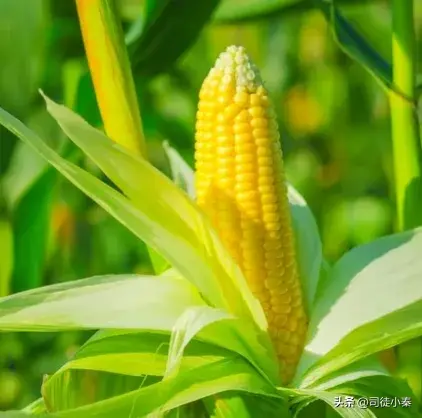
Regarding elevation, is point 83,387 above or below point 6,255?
below

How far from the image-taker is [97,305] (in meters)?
0.68

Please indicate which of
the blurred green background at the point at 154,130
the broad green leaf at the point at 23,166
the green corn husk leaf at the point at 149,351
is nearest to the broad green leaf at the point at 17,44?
the blurred green background at the point at 154,130

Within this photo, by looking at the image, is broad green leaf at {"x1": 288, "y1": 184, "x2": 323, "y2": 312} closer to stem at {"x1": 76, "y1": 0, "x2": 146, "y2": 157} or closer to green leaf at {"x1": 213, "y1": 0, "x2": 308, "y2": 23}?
stem at {"x1": 76, "y1": 0, "x2": 146, "y2": 157}

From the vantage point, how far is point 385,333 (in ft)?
2.31

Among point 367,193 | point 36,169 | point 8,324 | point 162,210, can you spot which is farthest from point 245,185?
point 367,193

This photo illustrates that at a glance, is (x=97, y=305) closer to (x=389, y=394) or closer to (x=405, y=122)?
(x=389, y=394)

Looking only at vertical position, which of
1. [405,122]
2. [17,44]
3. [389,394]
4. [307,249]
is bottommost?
[389,394]

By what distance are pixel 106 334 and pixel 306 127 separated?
1186 millimetres

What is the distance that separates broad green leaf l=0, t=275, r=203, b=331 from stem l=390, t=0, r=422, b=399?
0.25m

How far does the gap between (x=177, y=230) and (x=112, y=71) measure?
0.39 ft

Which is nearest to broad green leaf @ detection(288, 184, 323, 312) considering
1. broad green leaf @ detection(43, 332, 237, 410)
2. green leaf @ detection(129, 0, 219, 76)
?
broad green leaf @ detection(43, 332, 237, 410)

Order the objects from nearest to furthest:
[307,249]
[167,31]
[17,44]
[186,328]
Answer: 1. [186,328]
2. [307,249]
3. [17,44]
4. [167,31]

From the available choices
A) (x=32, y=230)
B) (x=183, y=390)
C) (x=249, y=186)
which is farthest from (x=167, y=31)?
(x=183, y=390)

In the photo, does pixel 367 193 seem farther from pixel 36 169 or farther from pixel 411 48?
pixel 411 48
